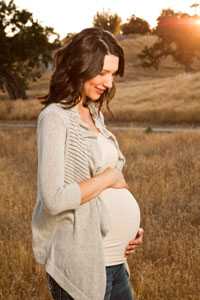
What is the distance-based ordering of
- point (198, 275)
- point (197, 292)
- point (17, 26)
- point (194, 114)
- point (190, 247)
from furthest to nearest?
1. point (17, 26)
2. point (194, 114)
3. point (190, 247)
4. point (198, 275)
5. point (197, 292)

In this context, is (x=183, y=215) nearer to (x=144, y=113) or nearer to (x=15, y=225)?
(x=15, y=225)

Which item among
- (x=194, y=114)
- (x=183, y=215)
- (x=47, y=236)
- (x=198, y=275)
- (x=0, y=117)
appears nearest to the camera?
(x=47, y=236)

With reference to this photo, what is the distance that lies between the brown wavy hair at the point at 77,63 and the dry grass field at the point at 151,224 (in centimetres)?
262

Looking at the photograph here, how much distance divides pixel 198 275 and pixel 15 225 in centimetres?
263

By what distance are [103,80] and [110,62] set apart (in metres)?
0.08

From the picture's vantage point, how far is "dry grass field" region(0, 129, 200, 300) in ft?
17.2

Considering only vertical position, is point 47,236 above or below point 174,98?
above

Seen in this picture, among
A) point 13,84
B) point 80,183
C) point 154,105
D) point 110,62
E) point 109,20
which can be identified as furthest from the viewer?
point 109,20

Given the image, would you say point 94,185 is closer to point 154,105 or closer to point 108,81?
point 108,81

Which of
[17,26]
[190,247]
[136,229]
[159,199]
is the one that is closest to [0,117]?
[17,26]

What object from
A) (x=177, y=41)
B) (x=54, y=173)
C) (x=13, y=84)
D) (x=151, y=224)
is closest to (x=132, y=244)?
(x=54, y=173)

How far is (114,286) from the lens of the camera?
9.85ft

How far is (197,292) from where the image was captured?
512 centimetres

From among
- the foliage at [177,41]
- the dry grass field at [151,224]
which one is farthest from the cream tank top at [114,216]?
the foliage at [177,41]
